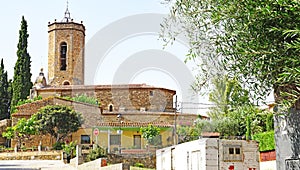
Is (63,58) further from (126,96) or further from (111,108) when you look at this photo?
(126,96)

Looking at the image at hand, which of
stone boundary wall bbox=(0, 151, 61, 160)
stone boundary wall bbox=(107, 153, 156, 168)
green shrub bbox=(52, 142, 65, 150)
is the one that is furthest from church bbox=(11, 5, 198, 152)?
stone boundary wall bbox=(107, 153, 156, 168)

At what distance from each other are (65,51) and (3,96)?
30.3ft

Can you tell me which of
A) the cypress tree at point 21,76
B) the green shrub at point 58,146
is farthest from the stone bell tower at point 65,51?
the green shrub at point 58,146

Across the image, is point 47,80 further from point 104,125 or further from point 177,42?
point 177,42

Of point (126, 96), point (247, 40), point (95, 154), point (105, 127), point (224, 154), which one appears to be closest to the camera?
point (247, 40)

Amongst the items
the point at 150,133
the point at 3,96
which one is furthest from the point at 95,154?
the point at 3,96

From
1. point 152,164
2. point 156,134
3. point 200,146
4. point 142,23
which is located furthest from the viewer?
point 156,134

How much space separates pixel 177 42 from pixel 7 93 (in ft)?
163

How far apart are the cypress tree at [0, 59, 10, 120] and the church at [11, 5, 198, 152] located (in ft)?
17.0

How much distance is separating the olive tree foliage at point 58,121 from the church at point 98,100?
1.81m

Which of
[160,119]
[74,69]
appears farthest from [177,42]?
[74,69]

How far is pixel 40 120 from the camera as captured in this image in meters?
39.2

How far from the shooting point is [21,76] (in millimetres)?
49750

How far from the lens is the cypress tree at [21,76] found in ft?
163
